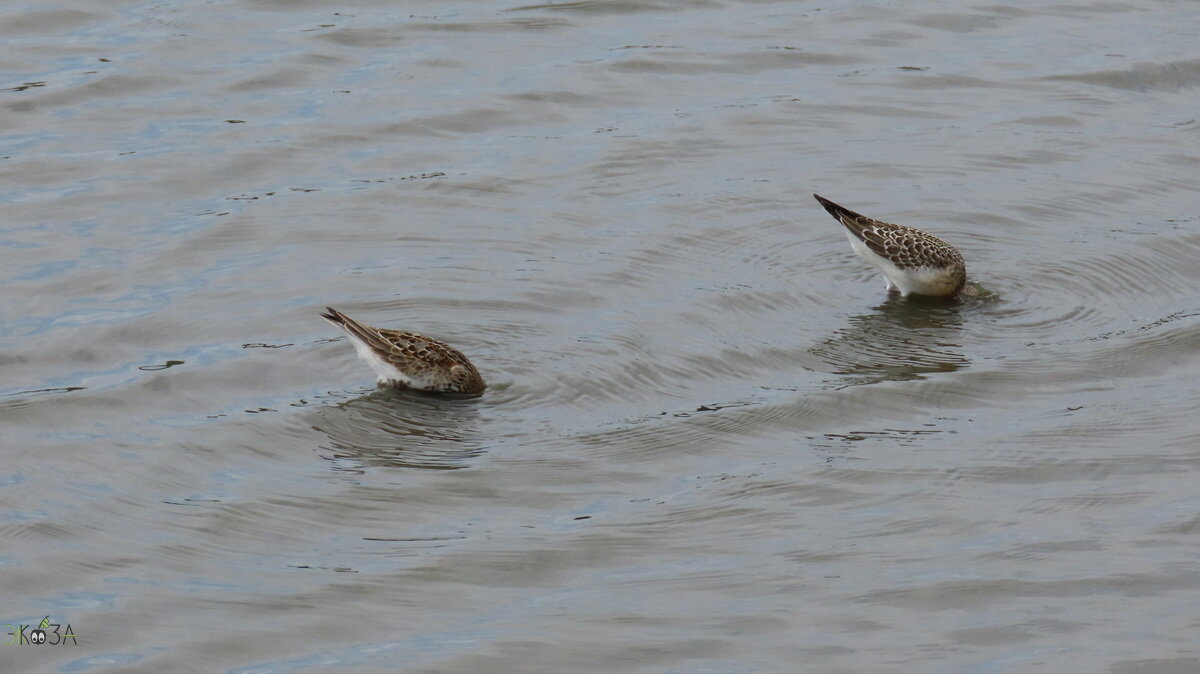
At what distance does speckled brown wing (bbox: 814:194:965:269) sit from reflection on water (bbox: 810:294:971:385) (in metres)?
0.39

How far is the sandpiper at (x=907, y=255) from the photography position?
12672 millimetres

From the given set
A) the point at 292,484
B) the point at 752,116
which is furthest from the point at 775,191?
the point at 292,484

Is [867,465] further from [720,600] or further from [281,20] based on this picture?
[281,20]

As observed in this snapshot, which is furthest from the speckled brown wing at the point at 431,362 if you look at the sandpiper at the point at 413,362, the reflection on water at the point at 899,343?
the reflection on water at the point at 899,343

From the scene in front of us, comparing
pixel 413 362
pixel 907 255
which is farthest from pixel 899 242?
pixel 413 362

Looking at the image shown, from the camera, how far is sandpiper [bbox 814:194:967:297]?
1267 centimetres

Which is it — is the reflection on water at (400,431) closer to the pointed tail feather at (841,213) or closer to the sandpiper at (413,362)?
the sandpiper at (413,362)

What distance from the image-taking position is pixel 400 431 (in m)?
10.4

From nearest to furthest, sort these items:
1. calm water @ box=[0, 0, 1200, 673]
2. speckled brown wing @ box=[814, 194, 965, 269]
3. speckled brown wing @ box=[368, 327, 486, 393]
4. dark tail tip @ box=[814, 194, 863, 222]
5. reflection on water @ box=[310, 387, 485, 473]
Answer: calm water @ box=[0, 0, 1200, 673], reflection on water @ box=[310, 387, 485, 473], speckled brown wing @ box=[368, 327, 486, 393], speckled brown wing @ box=[814, 194, 965, 269], dark tail tip @ box=[814, 194, 863, 222]

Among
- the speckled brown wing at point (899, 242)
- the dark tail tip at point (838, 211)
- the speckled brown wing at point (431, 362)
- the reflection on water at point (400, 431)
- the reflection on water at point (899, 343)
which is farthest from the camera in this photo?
the dark tail tip at point (838, 211)

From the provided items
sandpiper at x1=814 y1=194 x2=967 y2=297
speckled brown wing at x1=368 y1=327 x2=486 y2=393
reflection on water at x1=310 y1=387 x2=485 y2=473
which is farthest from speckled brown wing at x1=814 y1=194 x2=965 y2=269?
reflection on water at x1=310 y1=387 x2=485 y2=473

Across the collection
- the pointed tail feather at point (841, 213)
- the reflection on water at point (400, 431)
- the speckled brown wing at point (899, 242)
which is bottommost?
the reflection on water at point (400, 431)

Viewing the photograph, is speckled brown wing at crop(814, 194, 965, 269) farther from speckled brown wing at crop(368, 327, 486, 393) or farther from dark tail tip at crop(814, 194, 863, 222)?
speckled brown wing at crop(368, 327, 486, 393)

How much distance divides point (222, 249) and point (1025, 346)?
6431mm
